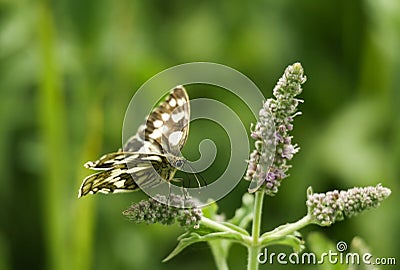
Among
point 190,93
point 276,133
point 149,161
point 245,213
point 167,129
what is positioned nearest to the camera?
point 276,133

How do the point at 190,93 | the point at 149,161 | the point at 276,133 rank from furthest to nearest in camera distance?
the point at 190,93, the point at 149,161, the point at 276,133

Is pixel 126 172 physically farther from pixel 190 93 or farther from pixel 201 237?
pixel 190 93

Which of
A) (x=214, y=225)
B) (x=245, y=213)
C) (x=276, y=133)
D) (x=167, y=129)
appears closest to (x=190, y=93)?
(x=245, y=213)

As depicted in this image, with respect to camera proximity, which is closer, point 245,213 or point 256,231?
point 256,231

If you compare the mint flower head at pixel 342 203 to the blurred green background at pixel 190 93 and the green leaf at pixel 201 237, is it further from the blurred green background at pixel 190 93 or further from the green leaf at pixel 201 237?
the blurred green background at pixel 190 93

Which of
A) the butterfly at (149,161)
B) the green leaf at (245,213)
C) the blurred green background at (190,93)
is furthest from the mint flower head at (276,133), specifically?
the blurred green background at (190,93)

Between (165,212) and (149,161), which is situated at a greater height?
(149,161)
